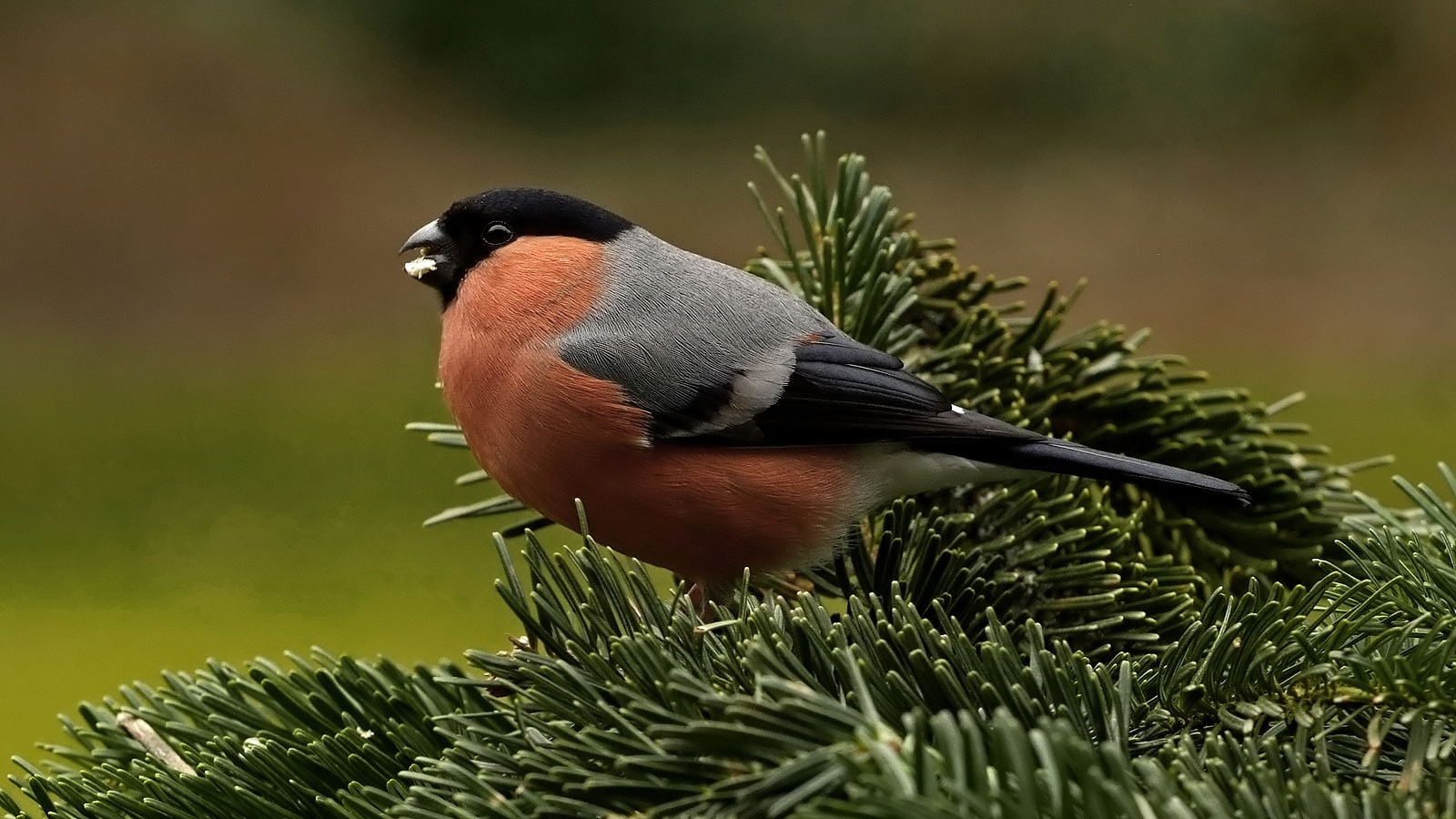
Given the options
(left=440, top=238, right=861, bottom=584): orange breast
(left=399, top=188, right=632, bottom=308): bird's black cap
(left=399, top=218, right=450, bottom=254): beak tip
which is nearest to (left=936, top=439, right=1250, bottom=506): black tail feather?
(left=440, top=238, right=861, bottom=584): orange breast

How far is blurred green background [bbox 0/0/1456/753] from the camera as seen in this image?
226 inches

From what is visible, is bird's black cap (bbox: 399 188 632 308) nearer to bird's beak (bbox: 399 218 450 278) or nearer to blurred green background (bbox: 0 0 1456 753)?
bird's beak (bbox: 399 218 450 278)

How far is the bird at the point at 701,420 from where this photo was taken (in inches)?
48.7

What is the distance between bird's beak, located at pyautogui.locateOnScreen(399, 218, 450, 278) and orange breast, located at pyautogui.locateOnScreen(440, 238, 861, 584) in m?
0.20

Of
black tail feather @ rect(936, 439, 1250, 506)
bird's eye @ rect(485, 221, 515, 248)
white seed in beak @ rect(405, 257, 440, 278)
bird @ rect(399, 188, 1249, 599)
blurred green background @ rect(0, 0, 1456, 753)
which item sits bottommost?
black tail feather @ rect(936, 439, 1250, 506)

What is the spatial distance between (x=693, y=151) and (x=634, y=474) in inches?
195

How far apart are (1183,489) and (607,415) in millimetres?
495

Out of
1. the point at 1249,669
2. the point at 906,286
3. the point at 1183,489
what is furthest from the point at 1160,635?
the point at 906,286

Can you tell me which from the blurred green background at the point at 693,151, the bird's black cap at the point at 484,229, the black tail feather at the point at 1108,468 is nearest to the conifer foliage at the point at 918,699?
the black tail feather at the point at 1108,468

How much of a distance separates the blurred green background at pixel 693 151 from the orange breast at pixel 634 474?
4126 millimetres

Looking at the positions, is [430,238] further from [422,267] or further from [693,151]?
[693,151]

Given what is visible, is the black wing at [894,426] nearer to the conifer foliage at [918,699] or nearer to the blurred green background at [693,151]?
the conifer foliage at [918,699]

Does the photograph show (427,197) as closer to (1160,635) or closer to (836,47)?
(836,47)

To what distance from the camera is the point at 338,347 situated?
18.5 feet
